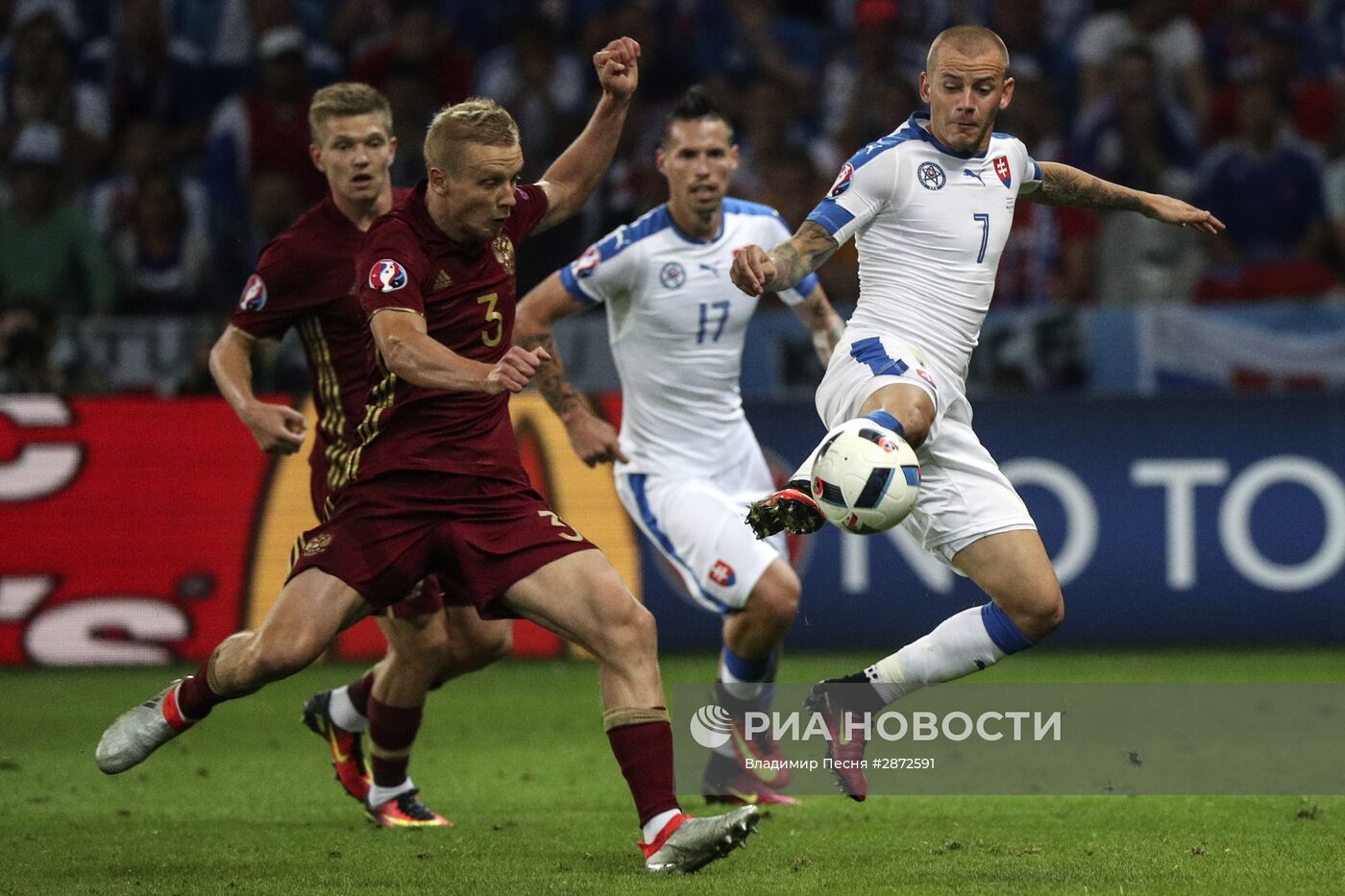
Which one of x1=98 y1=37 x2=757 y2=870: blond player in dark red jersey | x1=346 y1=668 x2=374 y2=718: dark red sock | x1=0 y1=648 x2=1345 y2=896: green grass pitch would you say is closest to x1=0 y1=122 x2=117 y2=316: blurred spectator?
x1=0 y1=648 x2=1345 y2=896: green grass pitch

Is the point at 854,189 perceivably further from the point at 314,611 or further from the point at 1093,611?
the point at 1093,611

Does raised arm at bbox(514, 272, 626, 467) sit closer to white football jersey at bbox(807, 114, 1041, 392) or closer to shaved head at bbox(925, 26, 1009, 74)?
white football jersey at bbox(807, 114, 1041, 392)

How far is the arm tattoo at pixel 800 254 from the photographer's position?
20.1 feet

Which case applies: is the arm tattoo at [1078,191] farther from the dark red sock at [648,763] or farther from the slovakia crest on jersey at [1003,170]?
the dark red sock at [648,763]

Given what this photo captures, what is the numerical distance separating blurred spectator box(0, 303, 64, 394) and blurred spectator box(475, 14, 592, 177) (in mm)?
3811

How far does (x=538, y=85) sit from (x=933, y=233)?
8613 millimetres

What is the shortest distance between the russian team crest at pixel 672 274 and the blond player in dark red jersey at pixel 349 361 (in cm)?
122

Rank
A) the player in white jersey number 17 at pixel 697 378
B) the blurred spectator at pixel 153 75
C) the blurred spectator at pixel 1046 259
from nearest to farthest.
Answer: the player in white jersey number 17 at pixel 697 378 → the blurred spectator at pixel 1046 259 → the blurred spectator at pixel 153 75

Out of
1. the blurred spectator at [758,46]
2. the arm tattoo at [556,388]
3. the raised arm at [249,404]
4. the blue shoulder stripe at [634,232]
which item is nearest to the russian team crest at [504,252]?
the raised arm at [249,404]

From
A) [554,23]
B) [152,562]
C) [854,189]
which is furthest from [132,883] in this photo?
[554,23]

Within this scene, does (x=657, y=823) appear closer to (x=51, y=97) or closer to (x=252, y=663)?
(x=252, y=663)

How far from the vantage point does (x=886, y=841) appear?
6.68 meters

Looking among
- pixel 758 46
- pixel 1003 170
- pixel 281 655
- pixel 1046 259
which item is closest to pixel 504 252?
pixel 281 655

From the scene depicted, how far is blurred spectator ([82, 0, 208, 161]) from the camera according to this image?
595 inches
